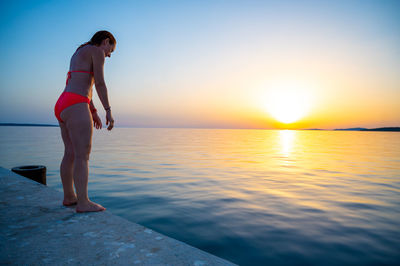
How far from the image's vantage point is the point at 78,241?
2.20 m

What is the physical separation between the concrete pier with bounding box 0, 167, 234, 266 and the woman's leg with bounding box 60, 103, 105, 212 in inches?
13.2

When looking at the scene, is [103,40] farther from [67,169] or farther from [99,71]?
[67,169]

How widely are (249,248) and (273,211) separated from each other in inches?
75.0

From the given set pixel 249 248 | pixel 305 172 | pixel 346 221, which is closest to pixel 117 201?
pixel 249 248

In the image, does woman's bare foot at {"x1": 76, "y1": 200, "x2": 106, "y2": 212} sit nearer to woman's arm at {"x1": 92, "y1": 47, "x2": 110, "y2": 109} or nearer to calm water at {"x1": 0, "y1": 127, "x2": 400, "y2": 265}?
woman's arm at {"x1": 92, "y1": 47, "x2": 110, "y2": 109}

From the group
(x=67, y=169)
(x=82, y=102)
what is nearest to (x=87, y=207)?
(x=67, y=169)

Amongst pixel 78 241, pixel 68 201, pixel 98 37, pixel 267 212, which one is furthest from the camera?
pixel 267 212

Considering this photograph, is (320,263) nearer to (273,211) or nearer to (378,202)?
(273,211)

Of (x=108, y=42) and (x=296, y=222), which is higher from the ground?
(x=108, y=42)

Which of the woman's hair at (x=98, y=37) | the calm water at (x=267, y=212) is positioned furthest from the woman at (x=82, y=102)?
the calm water at (x=267, y=212)

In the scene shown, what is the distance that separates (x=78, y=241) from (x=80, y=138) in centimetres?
125

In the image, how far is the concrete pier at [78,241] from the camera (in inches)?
74.2

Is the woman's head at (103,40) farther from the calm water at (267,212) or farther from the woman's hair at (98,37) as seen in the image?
the calm water at (267,212)

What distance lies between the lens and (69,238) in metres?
2.26
